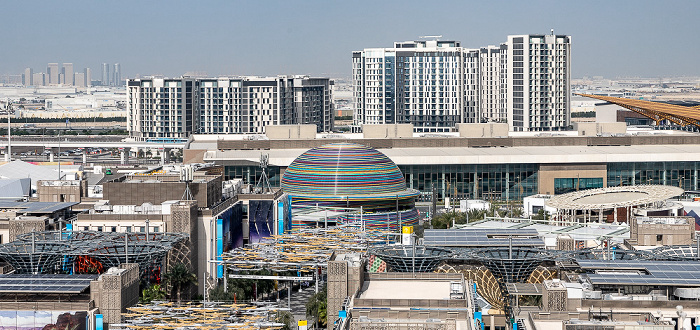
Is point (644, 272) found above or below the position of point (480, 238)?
below

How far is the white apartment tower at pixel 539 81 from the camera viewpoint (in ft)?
506

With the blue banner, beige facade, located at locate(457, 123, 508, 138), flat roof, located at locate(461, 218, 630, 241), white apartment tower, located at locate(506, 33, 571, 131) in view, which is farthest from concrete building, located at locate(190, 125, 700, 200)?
white apartment tower, located at locate(506, 33, 571, 131)

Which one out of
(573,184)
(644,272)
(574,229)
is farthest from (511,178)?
(644,272)

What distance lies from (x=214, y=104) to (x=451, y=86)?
110 feet

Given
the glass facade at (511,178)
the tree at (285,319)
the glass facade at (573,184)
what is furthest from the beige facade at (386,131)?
the tree at (285,319)

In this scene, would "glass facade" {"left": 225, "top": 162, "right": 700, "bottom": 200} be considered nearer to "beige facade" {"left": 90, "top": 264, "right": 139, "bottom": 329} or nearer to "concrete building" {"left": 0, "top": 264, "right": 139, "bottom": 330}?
"concrete building" {"left": 0, "top": 264, "right": 139, "bottom": 330}

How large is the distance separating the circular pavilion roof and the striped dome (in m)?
8.15

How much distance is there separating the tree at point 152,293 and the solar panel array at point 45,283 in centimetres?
251

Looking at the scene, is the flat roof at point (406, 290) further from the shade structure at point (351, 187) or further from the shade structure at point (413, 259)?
the shade structure at point (351, 187)

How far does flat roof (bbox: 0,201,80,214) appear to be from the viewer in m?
49.5

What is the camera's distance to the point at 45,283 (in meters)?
33.1

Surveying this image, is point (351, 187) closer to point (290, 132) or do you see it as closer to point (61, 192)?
point (61, 192)

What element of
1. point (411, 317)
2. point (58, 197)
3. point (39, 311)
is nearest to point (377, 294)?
point (411, 317)

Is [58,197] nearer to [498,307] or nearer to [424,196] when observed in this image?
[498,307]
